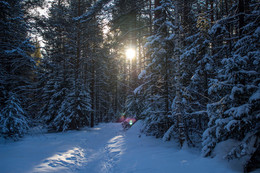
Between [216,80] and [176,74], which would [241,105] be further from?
[176,74]

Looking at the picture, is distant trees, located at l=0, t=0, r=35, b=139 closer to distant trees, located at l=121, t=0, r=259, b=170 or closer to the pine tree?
distant trees, located at l=121, t=0, r=259, b=170

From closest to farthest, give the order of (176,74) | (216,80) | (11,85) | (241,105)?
(241,105) → (216,80) → (176,74) → (11,85)

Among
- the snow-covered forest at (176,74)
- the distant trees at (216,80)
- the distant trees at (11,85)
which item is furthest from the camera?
the distant trees at (11,85)

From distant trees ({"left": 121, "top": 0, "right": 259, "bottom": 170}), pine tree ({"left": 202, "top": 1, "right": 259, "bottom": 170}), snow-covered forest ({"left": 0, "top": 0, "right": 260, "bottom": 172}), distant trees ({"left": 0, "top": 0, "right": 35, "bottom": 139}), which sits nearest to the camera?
pine tree ({"left": 202, "top": 1, "right": 259, "bottom": 170})

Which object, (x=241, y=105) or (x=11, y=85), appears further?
(x=11, y=85)

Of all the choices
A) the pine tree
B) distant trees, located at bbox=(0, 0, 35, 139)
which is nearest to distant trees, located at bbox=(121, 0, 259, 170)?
the pine tree

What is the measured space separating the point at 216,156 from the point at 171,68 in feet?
17.0

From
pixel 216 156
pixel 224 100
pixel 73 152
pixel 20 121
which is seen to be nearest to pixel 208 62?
pixel 224 100

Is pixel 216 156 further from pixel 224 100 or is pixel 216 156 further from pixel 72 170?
pixel 72 170

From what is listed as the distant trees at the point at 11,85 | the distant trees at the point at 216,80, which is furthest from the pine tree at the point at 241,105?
the distant trees at the point at 11,85

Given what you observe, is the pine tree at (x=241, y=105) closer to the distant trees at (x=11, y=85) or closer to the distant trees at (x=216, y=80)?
the distant trees at (x=216, y=80)

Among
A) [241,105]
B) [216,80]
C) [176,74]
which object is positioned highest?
[176,74]

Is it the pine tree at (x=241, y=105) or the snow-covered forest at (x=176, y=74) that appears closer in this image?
the pine tree at (x=241, y=105)

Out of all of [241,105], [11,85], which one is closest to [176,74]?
[241,105]
